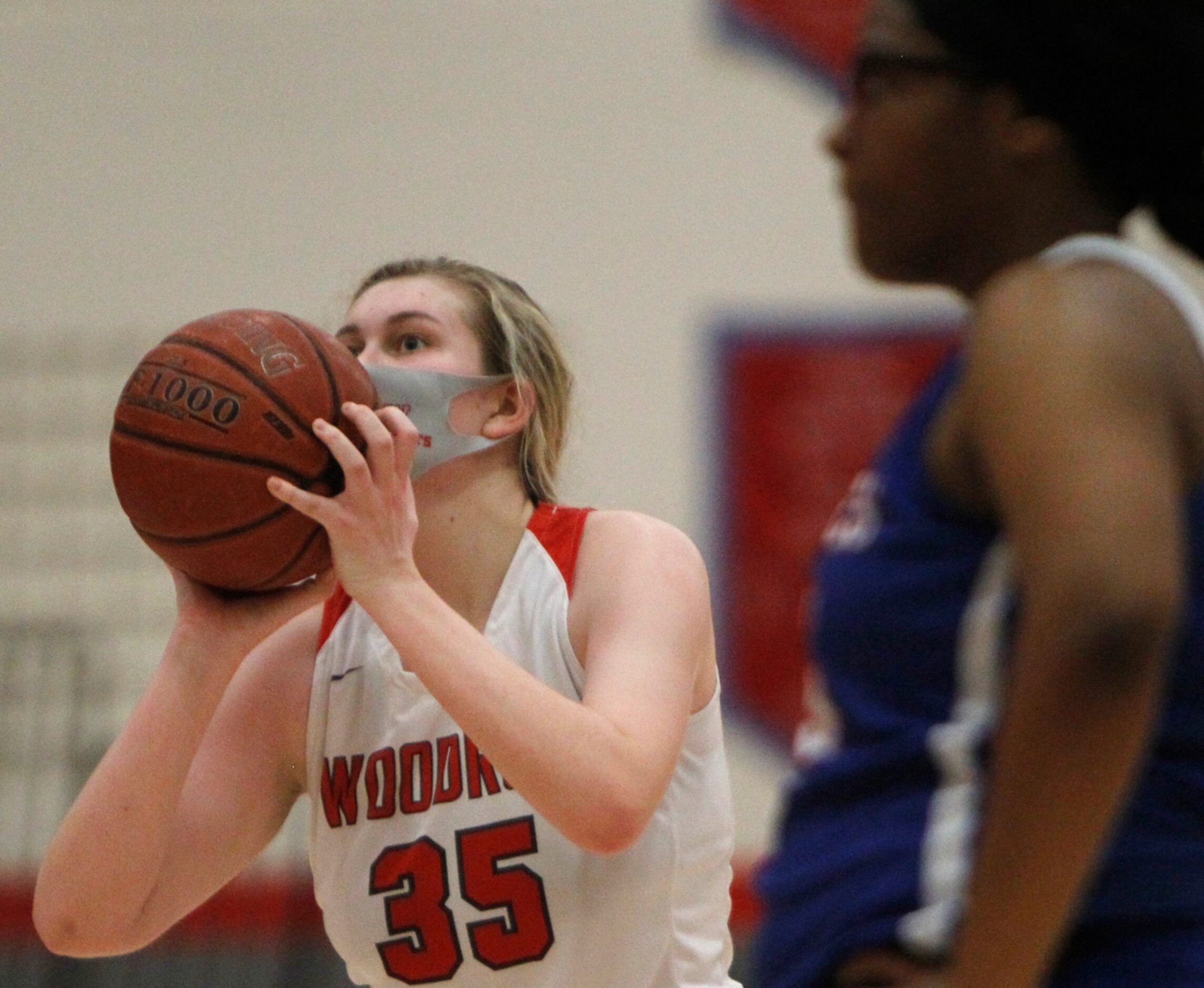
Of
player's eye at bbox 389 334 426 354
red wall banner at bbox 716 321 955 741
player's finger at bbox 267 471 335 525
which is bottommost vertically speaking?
red wall banner at bbox 716 321 955 741

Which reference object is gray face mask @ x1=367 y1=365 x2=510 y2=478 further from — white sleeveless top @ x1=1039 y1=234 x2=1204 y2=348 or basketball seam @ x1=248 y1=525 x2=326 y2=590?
white sleeveless top @ x1=1039 y1=234 x2=1204 y2=348

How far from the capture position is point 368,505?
2008 millimetres

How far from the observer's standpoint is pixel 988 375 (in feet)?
3.69

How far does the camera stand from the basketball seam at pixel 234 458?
206 cm

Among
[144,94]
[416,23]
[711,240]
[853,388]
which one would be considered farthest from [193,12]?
[853,388]

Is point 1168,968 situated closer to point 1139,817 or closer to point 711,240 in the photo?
point 1139,817

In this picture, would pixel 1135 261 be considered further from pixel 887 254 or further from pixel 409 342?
pixel 409 342

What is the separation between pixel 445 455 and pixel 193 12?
421 centimetres

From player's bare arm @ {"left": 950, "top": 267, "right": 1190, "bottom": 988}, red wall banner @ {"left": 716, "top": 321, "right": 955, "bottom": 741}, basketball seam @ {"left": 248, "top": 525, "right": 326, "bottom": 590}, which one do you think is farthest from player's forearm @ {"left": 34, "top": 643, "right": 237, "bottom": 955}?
red wall banner @ {"left": 716, "top": 321, "right": 955, "bottom": 741}

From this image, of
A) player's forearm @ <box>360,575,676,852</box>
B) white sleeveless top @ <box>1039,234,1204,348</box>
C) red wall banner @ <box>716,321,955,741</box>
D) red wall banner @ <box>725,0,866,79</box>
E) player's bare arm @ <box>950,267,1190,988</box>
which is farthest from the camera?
red wall banner @ <box>725,0,866,79</box>

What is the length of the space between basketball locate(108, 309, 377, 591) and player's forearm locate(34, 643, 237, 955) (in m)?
0.20

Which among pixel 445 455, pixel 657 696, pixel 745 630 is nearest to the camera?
pixel 657 696

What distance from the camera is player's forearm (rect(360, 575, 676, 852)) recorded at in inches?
74.9

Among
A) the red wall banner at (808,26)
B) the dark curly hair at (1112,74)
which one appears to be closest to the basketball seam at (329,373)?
the dark curly hair at (1112,74)
